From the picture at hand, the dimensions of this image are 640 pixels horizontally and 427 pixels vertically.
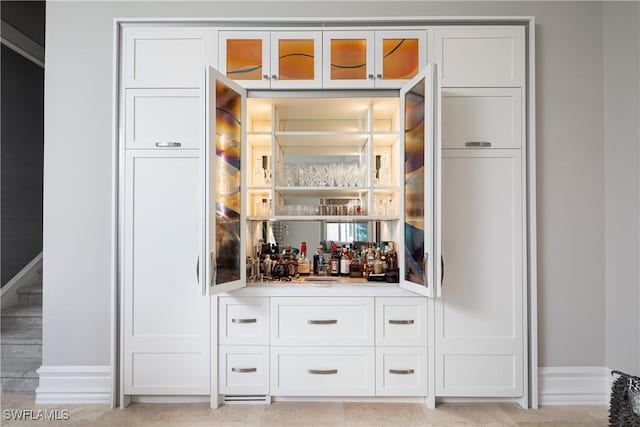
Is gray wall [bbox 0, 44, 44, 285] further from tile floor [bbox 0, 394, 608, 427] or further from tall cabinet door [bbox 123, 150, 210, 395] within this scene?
tall cabinet door [bbox 123, 150, 210, 395]

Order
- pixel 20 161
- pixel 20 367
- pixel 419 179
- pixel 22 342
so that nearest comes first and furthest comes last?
pixel 419 179 < pixel 20 367 < pixel 22 342 < pixel 20 161

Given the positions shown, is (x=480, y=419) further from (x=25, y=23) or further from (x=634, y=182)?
(x=25, y=23)

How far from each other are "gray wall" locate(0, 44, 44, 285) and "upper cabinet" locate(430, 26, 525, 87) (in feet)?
12.5

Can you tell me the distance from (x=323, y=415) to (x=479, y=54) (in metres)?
2.51

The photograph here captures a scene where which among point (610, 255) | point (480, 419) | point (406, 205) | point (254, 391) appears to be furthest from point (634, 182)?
point (254, 391)

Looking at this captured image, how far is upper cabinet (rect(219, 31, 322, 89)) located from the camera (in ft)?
8.75

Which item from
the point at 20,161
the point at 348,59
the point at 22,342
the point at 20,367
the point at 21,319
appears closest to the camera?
the point at 348,59

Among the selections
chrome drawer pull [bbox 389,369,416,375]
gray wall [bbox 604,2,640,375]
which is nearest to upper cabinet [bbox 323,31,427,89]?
gray wall [bbox 604,2,640,375]

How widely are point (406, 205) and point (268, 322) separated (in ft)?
3.84

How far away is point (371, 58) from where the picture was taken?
2.66 m

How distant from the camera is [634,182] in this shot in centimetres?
251

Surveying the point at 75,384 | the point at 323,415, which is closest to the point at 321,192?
the point at 323,415

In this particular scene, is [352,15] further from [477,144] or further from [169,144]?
[169,144]

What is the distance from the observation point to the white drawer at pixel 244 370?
2.59 metres
